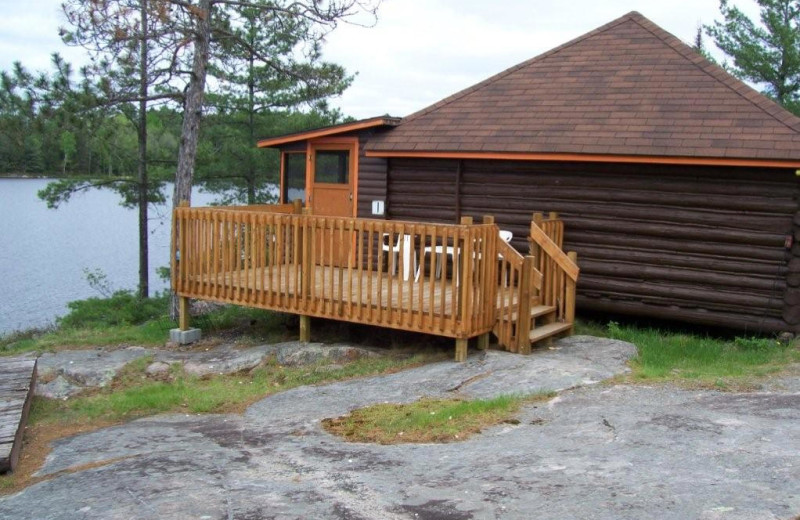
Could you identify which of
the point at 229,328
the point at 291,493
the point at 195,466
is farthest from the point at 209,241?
the point at 291,493

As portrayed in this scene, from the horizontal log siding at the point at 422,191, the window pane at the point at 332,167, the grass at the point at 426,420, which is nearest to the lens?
the grass at the point at 426,420

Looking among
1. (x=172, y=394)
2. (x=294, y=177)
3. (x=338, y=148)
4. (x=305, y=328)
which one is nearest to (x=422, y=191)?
(x=338, y=148)

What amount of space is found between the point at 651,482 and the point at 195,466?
3.38 meters

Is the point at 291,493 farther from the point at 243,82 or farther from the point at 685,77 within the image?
the point at 243,82

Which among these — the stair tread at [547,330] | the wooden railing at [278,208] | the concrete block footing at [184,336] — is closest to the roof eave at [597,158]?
the wooden railing at [278,208]

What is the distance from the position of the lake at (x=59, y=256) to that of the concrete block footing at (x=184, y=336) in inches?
428

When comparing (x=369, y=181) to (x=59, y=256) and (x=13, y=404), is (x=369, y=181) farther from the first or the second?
(x=59, y=256)

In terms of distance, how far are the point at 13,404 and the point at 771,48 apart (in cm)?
2318

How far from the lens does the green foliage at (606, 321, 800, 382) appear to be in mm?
9039

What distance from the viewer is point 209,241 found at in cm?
1211

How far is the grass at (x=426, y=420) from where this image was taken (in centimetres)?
711

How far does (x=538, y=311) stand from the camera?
10688 millimetres

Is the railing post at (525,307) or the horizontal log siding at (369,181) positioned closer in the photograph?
the railing post at (525,307)

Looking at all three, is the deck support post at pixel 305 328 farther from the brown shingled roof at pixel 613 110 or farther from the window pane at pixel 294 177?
the window pane at pixel 294 177
